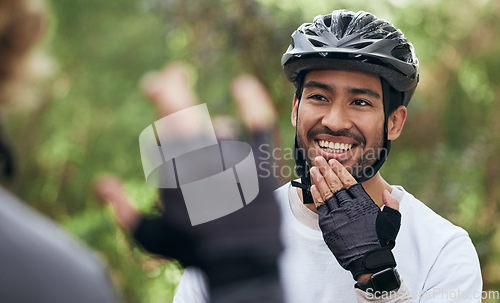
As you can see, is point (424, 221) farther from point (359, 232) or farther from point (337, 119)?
point (337, 119)

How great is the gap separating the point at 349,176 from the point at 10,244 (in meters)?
1.92

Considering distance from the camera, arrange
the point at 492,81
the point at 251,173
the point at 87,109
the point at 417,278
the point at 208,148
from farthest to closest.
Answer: the point at 87,109 → the point at 492,81 → the point at 417,278 → the point at 251,173 → the point at 208,148

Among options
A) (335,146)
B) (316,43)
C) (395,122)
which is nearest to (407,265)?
(335,146)

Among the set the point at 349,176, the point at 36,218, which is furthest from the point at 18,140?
the point at 36,218

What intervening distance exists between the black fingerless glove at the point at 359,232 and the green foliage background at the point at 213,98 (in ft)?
25.1

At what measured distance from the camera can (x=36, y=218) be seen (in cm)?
113

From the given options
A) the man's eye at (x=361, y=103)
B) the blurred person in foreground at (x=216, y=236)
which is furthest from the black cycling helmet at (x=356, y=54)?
the blurred person in foreground at (x=216, y=236)

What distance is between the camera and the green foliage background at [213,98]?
11.8 m

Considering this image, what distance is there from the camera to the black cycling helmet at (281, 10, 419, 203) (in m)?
3.04

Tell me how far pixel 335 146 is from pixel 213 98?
29.2 feet

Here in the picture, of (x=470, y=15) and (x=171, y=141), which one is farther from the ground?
(x=171, y=141)

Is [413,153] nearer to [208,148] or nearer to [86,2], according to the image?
[86,2]

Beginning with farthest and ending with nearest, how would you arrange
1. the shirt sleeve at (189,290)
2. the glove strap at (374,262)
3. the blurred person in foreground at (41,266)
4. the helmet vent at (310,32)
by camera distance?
the helmet vent at (310,32), the shirt sleeve at (189,290), the glove strap at (374,262), the blurred person in foreground at (41,266)

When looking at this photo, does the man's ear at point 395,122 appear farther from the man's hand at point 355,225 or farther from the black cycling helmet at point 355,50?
the man's hand at point 355,225
